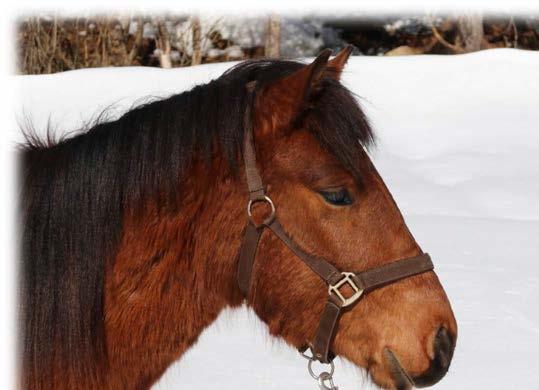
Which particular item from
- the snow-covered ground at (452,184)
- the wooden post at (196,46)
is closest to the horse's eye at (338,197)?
the snow-covered ground at (452,184)

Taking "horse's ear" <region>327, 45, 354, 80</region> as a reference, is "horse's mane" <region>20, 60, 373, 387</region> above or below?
below

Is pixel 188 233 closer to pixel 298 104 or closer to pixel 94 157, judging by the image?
pixel 94 157

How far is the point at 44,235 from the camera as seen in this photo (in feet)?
6.26

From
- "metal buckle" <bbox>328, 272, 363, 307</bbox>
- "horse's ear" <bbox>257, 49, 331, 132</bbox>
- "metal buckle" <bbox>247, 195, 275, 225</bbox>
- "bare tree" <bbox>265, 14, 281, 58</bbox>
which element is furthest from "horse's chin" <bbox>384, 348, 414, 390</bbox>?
"bare tree" <bbox>265, 14, 281, 58</bbox>

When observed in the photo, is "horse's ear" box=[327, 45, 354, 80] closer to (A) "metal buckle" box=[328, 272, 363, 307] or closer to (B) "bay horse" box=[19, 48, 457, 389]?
(B) "bay horse" box=[19, 48, 457, 389]

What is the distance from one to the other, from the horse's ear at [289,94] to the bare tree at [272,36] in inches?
392

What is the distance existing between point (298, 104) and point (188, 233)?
459mm

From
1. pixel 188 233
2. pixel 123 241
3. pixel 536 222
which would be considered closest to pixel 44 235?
pixel 123 241

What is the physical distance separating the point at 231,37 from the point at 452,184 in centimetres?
597

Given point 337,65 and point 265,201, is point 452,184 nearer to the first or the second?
point 337,65

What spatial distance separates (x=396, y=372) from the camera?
6.43 feet

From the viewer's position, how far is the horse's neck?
6.38 feet

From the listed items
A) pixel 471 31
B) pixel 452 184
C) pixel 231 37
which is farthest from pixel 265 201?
pixel 471 31

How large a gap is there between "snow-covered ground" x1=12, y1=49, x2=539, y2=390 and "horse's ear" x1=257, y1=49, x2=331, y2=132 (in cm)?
70
